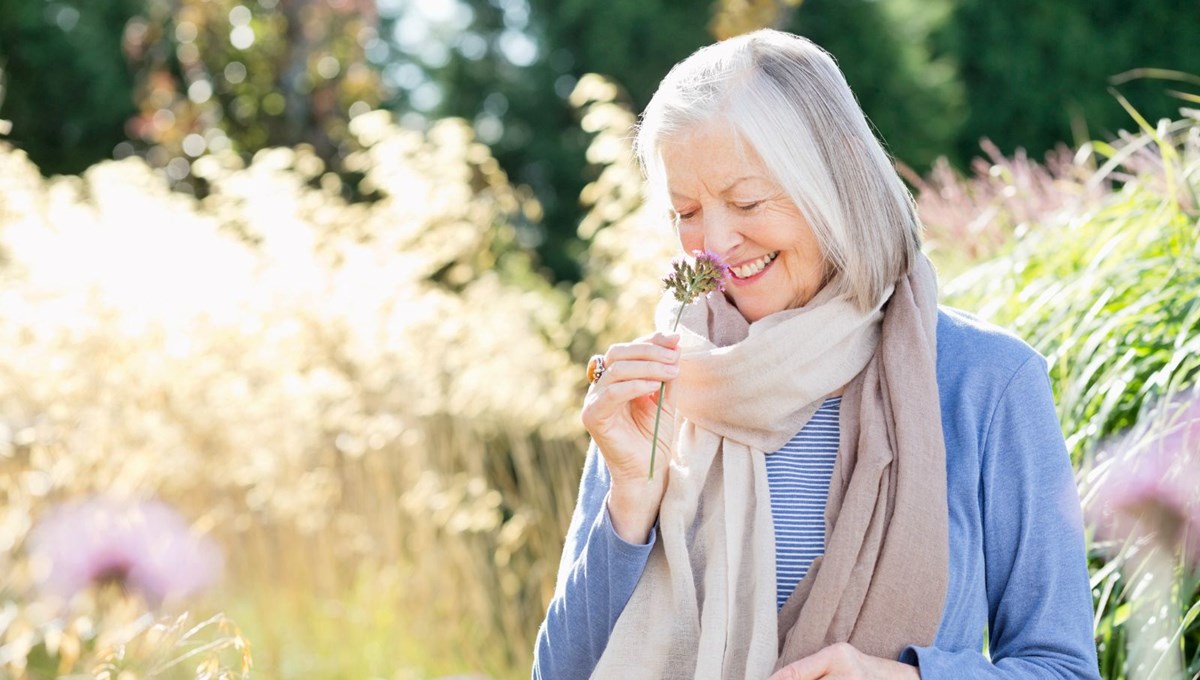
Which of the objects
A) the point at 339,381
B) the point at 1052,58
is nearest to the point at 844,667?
the point at 339,381

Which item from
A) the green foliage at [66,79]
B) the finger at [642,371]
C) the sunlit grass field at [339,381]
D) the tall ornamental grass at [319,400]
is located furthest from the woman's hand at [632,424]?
the green foliage at [66,79]

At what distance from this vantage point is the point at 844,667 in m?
1.58

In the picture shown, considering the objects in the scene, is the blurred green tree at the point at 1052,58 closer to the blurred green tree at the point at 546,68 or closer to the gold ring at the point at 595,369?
the blurred green tree at the point at 546,68

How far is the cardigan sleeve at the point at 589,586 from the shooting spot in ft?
5.82

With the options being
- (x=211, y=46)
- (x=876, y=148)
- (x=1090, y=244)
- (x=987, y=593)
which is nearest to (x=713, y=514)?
(x=987, y=593)

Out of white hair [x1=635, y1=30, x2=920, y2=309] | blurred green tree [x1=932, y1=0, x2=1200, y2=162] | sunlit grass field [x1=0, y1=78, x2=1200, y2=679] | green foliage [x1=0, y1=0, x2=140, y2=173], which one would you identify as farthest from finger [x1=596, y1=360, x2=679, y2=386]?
blurred green tree [x1=932, y1=0, x2=1200, y2=162]

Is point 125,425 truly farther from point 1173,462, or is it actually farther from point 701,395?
point 1173,462

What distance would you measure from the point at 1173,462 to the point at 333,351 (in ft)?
9.97

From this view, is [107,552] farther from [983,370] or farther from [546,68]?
[546,68]

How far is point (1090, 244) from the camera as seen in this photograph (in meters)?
2.83

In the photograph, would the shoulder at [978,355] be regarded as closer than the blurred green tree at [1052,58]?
Yes

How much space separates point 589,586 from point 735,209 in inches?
22.6

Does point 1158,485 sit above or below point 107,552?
above

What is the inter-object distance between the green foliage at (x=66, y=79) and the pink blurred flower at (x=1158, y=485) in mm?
13996
